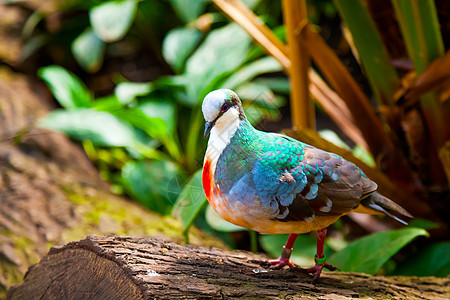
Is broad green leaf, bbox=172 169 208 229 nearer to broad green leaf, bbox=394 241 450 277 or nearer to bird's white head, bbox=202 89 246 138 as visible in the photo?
bird's white head, bbox=202 89 246 138

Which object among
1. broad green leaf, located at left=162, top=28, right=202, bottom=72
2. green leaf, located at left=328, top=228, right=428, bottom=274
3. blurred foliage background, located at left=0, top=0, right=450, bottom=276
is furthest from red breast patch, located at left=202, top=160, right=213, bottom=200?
broad green leaf, located at left=162, top=28, right=202, bottom=72

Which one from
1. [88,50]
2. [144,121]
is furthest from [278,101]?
[88,50]

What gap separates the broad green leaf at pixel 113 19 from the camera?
219cm

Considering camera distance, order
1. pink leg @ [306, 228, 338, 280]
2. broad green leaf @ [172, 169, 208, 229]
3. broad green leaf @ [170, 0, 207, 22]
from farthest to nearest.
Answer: broad green leaf @ [170, 0, 207, 22] < broad green leaf @ [172, 169, 208, 229] < pink leg @ [306, 228, 338, 280]

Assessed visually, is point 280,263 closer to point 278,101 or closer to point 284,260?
point 284,260

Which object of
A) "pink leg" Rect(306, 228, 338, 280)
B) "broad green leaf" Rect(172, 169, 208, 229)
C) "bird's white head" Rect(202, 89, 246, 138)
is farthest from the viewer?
"broad green leaf" Rect(172, 169, 208, 229)

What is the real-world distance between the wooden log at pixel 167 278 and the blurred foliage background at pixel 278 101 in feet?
0.67

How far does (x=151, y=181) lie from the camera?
2.01m

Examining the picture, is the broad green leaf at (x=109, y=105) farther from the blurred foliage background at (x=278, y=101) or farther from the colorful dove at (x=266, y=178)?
the colorful dove at (x=266, y=178)

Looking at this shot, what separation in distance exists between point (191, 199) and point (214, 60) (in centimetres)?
96

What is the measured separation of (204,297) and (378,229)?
3.59ft

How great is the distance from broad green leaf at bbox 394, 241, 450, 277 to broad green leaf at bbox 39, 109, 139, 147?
117 cm

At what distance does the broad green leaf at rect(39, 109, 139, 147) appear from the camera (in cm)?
196

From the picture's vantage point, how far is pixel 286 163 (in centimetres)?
98
